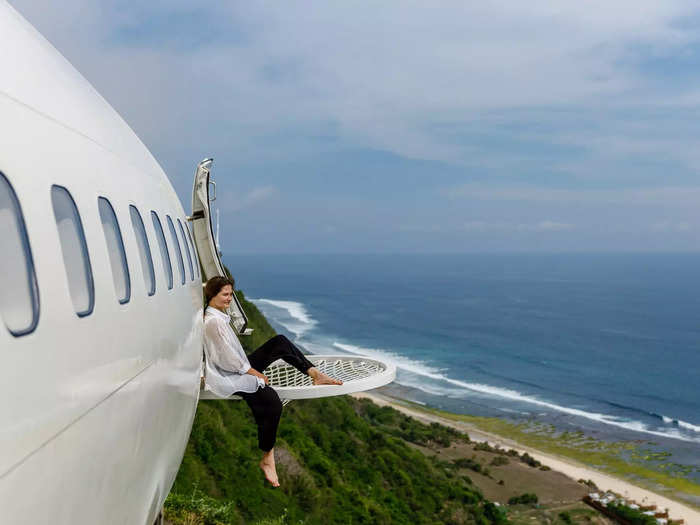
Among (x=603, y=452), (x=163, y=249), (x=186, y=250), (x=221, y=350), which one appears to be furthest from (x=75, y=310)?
(x=603, y=452)

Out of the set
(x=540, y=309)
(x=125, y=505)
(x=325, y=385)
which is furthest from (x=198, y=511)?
(x=540, y=309)

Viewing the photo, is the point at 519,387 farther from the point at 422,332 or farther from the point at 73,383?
the point at 73,383

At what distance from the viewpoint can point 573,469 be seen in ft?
181

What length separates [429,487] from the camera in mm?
40000

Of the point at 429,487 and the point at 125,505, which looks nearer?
the point at 125,505

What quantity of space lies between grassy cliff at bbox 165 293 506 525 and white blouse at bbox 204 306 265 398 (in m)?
6.45

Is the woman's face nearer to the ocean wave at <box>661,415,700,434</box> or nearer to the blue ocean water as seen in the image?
the blue ocean water

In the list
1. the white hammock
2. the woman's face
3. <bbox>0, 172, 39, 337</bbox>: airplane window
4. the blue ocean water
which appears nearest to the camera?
<bbox>0, 172, 39, 337</bbox>: airplane window

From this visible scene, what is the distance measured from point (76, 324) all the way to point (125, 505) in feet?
5.58

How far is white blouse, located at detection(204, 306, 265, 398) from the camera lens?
8.05 meters

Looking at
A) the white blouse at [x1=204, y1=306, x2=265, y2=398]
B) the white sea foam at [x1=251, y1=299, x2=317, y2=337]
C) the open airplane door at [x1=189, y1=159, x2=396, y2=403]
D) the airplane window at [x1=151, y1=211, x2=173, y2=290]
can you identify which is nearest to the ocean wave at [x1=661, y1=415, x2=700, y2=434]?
the white sea foam at [x1=251, y1=299, x2=317, y2=337]

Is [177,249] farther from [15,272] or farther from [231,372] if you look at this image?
[15,272]

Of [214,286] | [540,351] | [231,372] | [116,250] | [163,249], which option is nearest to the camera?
[116,250]

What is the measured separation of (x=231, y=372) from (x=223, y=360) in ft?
0.62
